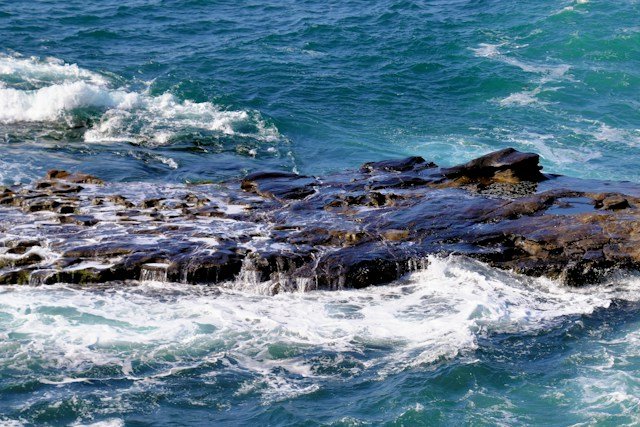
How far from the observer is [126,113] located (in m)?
30.4

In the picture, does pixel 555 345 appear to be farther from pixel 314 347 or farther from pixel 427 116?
pixel 427 116

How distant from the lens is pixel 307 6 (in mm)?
44562

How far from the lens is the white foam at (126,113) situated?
28984 millimetres

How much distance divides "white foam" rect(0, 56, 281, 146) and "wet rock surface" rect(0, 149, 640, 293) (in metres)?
6.66

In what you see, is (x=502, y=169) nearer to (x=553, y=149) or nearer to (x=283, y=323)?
(x=553, y=149)

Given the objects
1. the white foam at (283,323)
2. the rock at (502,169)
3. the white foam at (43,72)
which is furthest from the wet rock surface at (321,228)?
the white foam at (43,72)

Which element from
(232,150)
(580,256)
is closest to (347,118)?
(232,150)

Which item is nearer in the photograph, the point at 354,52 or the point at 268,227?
the point at 268,227

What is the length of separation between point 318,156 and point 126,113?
6914 mm

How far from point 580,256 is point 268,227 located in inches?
253

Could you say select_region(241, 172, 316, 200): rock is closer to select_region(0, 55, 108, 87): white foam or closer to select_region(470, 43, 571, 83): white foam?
select_region(0, 55, 108, 87): white foam

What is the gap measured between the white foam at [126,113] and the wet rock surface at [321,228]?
666 centimetres

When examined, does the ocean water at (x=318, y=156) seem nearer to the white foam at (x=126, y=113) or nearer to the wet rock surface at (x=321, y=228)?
the white foam at (x=126, y=113)

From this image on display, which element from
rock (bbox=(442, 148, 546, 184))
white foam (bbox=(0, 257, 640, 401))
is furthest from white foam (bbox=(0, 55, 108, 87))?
white foam (bbox=(0, 257, 640, 401))
